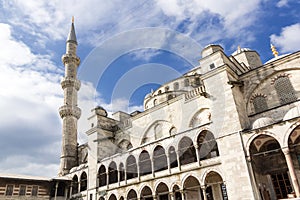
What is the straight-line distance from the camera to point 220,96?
15.3m

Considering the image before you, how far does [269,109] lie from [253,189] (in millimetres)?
5007

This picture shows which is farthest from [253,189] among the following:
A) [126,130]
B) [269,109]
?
[126,130]

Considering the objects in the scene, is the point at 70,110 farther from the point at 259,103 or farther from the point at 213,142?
the point at 259,103

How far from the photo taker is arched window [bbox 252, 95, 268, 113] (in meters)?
15.6

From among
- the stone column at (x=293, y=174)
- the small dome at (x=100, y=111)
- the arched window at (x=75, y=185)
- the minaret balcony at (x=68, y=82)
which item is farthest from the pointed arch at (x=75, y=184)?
the stone column at (x=293, y=174)

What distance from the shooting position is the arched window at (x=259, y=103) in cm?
1556

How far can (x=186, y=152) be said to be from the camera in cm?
1850

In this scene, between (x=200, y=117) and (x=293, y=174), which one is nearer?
(x=293, y=174)

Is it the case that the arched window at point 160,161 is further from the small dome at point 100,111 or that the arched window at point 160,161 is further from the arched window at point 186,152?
the small dome at point 100,111

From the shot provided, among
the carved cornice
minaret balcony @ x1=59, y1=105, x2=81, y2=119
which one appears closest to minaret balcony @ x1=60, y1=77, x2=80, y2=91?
the carved cornice

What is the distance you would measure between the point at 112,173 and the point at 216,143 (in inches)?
412

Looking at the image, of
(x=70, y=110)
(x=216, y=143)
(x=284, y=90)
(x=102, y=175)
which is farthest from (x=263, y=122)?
(x=70, y=110)

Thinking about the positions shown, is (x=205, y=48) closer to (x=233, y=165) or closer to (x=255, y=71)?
(x=255, y=71)

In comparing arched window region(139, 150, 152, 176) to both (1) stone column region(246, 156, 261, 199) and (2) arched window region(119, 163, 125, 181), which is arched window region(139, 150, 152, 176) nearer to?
(2) arched window region(119, 163, 125, 181)
